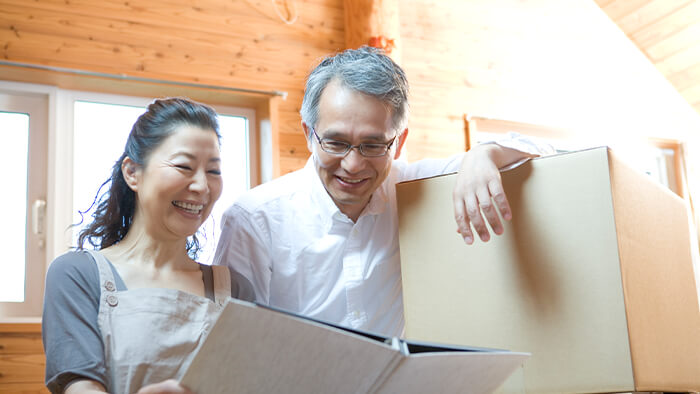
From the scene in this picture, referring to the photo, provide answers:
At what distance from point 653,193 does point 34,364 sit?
246cm

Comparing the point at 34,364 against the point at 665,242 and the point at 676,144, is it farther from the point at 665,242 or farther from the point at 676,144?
the point at 676,144

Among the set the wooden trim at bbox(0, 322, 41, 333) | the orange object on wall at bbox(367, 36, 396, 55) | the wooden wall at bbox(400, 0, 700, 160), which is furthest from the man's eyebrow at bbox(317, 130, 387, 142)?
the wooden wall at bbox(400, 0, 700, 160)

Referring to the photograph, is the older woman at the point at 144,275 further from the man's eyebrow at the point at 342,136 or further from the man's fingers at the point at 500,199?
the man's fingers at the point at 500,199

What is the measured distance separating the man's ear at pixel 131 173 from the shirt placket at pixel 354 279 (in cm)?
39

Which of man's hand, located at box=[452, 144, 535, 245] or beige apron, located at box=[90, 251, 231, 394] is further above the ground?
man's hand, located at box=[452, 144, 535, 245]

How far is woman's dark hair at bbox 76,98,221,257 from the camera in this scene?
1.19m

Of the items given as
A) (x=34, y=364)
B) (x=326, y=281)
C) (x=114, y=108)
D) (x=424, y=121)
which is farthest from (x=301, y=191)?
(x=424, y=121)

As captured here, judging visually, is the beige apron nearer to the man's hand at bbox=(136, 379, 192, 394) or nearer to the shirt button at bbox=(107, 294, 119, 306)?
the shirt button at bbox=(107, 294, 119, 306)

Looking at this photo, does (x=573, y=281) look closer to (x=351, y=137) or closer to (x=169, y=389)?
(x=351, y=137)

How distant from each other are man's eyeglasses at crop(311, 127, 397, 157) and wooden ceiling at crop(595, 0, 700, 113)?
3.47 meters

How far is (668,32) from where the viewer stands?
432 centimetres

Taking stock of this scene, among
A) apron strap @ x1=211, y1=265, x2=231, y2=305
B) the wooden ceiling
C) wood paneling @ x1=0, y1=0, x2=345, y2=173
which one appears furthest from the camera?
the wooden ceiling

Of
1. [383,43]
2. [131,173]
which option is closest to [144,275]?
[131,173]

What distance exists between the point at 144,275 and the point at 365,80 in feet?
1.59
